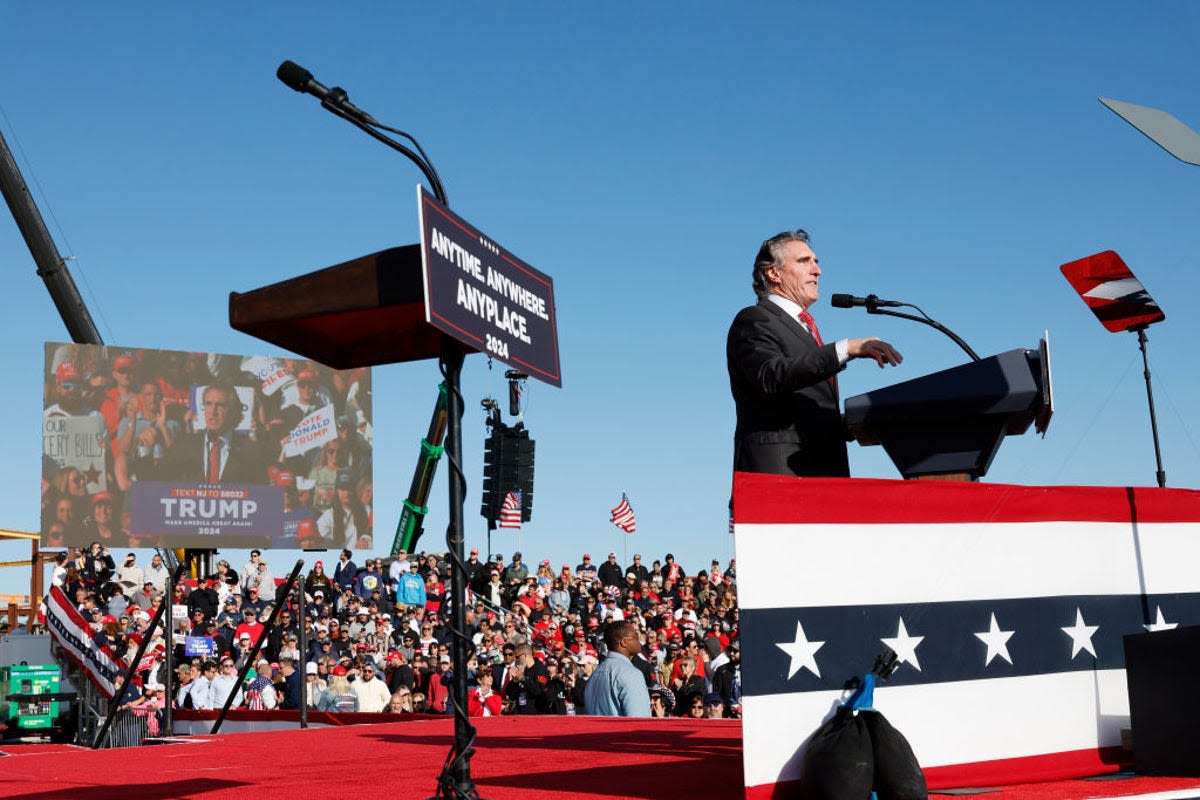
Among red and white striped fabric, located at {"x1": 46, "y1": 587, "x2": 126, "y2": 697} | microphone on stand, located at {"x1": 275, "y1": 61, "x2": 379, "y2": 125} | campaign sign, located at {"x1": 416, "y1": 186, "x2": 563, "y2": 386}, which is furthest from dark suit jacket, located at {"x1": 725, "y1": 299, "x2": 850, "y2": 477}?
red and white striped fabric, located at {"x1": 46, "y1": 587, "x2": 126, "y2": 697}

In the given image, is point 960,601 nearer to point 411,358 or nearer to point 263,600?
point 411,358

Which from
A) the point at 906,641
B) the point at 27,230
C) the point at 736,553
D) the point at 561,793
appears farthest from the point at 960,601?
the point at 27,230

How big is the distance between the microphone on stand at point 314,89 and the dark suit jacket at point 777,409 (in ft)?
4.71

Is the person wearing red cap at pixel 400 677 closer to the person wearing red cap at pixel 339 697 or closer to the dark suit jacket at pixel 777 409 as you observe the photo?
the person wearing red cap at pixel 339 697

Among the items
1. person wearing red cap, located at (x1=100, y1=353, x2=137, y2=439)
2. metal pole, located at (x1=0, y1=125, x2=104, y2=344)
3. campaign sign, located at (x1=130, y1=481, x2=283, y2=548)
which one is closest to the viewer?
person wearing red cap, located at (x1=100, y1=353, x2=137, y2=439)

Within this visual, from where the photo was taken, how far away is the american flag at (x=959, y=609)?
3.78m

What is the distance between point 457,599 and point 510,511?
2916cm

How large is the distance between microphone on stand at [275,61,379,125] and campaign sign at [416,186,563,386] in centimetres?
73

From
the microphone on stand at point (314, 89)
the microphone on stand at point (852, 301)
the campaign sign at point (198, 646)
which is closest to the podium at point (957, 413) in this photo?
the microphone on stand at point (314, 89)

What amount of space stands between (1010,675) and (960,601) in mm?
297

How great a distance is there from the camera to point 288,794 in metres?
4.45

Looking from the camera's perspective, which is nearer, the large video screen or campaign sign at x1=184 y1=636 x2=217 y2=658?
campaign sign at x1=184 y1=636 x2=217 y2=658

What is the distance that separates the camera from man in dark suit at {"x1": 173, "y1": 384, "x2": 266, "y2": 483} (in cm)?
3136

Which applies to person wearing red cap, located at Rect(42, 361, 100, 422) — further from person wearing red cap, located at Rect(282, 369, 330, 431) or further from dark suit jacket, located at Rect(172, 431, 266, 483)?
person wearing red cap, located at Rect(282, 369, 330, 431)
